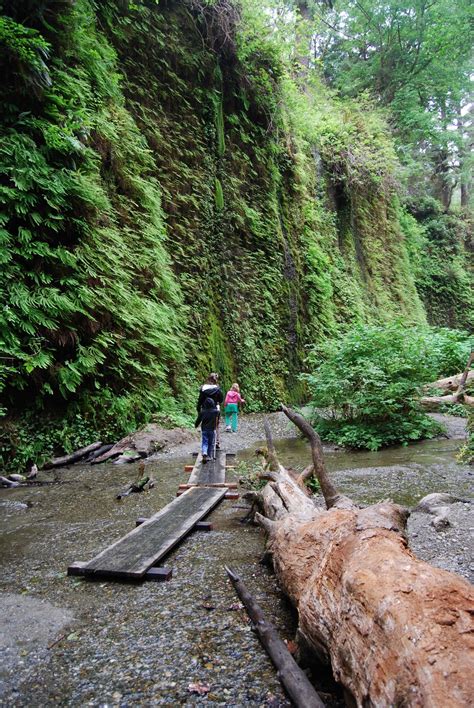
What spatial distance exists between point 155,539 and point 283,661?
1.94 m

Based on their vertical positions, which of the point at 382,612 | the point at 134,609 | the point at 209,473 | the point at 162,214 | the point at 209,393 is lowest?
the point at 209,473

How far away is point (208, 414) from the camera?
737 centimetres

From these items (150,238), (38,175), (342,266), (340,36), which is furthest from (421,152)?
(38,175)

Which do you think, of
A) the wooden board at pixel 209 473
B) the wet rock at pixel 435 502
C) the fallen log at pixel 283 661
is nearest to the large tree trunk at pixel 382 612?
the fallen log at pixel 283 661

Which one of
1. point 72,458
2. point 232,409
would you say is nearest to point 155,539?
point 72,458

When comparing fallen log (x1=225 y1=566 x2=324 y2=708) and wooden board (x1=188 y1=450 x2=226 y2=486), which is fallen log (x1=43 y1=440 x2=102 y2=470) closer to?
wooden board (x1=188 y1=450 x2=226 y2=486)

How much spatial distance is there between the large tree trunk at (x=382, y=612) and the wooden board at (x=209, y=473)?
134 inches

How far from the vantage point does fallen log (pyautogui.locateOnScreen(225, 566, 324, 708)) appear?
183 centimetres

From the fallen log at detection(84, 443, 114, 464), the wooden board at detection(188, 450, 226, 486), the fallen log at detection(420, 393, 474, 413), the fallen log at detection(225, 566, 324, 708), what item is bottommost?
the fallen log at detection(420, 393, 474, 413)

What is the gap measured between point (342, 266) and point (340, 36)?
18.8 metres

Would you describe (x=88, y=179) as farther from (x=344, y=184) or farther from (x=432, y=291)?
(x=432, y=291)

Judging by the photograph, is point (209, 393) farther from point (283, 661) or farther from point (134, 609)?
point (283, 661)

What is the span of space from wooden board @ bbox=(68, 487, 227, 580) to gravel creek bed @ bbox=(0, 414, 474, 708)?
0.10m

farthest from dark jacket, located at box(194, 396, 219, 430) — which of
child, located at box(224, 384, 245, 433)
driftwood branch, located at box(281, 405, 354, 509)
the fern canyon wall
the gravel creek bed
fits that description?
child, located at box(224, 384, 245, 433)
